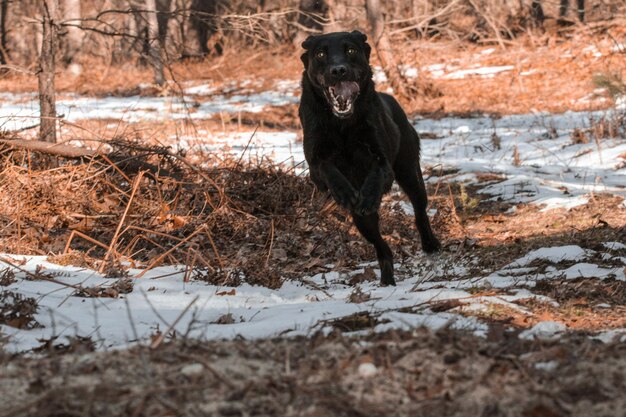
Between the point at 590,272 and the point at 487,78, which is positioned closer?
the point at 590,272

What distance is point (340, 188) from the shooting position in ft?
17.1

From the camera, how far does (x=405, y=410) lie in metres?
2.31

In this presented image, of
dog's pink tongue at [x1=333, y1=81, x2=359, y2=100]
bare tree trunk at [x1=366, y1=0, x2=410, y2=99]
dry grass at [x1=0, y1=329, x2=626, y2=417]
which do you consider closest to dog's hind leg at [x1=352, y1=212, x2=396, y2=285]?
dog's pink tongue at [x1=333, y1=81, x2=359, y2=100]

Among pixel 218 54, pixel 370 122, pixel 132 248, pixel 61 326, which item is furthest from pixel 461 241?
pixel 218 54

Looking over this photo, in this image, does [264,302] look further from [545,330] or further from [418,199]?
[418,199]

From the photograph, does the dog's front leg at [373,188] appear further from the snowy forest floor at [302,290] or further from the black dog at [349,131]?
the snowy forest floor at [302,290]

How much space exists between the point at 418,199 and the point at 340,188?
1.50 meters

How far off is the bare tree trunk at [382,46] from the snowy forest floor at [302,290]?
4313 millimetres

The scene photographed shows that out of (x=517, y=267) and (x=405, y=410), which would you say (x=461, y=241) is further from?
(x=405, y=410)

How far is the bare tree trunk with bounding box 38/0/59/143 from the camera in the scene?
7320 millimetres

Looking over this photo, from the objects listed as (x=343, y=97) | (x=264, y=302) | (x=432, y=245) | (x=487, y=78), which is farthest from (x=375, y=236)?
(x=487, y=78)

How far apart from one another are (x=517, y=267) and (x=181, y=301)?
229 cm

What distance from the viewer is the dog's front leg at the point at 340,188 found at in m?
5.18

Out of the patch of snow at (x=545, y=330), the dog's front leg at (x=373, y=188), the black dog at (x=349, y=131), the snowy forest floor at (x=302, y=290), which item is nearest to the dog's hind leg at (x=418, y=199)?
the snowy forest floor at (x=302, y=290)
